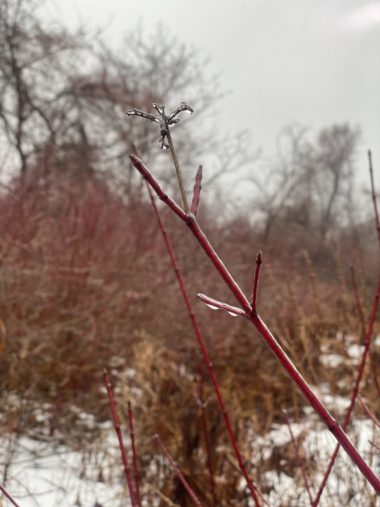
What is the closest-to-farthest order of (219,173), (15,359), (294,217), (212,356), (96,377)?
(15,359)
(96,377)
(212,356)
(219,173)
(294,217)

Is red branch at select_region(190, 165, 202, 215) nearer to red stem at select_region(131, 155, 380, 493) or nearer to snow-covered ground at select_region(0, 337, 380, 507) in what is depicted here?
red stem at select_region(131, 155, 380, 493)

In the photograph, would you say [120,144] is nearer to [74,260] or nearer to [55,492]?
[74,260]

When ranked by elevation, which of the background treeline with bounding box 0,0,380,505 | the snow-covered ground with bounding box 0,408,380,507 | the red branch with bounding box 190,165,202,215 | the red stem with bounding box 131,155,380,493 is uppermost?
the background treeline with bounding box 0,0,380,505

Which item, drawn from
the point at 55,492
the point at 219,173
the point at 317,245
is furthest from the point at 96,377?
the point at 317,245

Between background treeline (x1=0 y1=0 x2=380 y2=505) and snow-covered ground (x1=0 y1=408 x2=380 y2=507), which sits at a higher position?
background treeline (x1=0 y1=0 x2=380 y2=505)

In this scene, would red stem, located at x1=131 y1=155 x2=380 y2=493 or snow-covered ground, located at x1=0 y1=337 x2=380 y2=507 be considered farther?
snow-covered ground, located at x1=0 y1=337 x2=380 y2=507

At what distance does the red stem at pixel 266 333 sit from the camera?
1.30 ft

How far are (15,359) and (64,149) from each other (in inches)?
319

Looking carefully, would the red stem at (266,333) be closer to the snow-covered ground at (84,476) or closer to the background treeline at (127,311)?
the background treeline at (127,311)

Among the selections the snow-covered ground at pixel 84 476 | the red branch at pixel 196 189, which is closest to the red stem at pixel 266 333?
the red branch at pixel 196 189

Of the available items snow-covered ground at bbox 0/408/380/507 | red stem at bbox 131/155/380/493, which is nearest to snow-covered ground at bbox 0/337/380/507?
snow-covered ground at bbox 0/408/380/507

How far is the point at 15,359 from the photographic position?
2.83m

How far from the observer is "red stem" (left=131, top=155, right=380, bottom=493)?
40 cm

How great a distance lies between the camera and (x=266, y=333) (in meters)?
0.42
